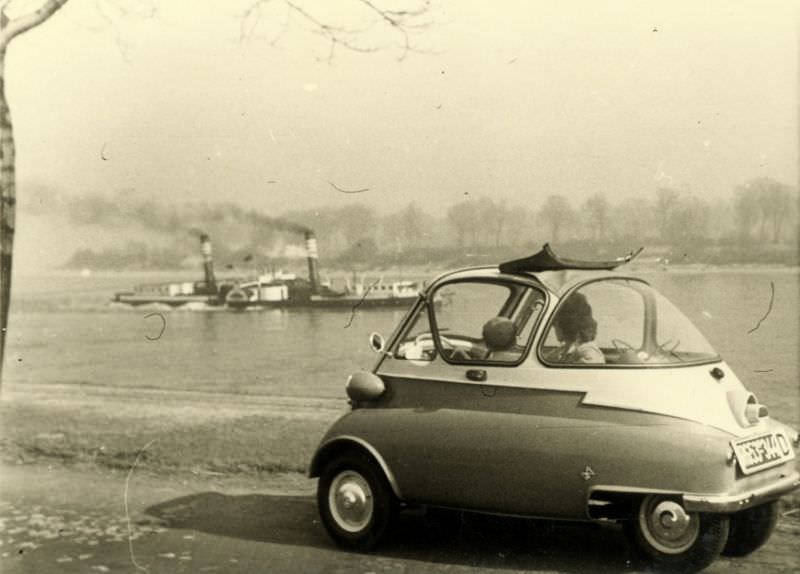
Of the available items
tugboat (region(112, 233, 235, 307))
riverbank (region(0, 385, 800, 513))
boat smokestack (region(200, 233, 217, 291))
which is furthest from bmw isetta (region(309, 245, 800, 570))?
tugboat (region(112, 233, 235, 307))

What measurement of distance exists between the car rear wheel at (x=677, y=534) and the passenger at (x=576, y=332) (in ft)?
2.92

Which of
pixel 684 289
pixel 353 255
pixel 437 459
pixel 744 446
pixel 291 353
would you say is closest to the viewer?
pixel 744 446

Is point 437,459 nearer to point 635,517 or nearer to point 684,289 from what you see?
point 635,517

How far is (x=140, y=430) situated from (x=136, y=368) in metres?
4.31

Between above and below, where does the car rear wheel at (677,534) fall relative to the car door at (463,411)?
below

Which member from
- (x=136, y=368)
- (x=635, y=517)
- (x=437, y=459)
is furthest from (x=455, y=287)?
(x=136, y=368)

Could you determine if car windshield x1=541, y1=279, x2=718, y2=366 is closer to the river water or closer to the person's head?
the person's head

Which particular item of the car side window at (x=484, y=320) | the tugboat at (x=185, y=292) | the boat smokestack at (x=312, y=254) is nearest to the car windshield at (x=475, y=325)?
the car side window at (x=484, y=320)

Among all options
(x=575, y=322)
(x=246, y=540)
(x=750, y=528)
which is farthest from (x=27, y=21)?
(x=750, y=528)

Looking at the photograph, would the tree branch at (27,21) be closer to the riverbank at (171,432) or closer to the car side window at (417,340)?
the riverbank at (171,432)

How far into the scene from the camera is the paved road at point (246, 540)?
663 centimetres

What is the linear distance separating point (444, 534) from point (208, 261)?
7.18 m

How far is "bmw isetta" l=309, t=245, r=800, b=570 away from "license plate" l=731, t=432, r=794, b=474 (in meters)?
0.01

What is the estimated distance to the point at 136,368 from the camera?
15.7m
